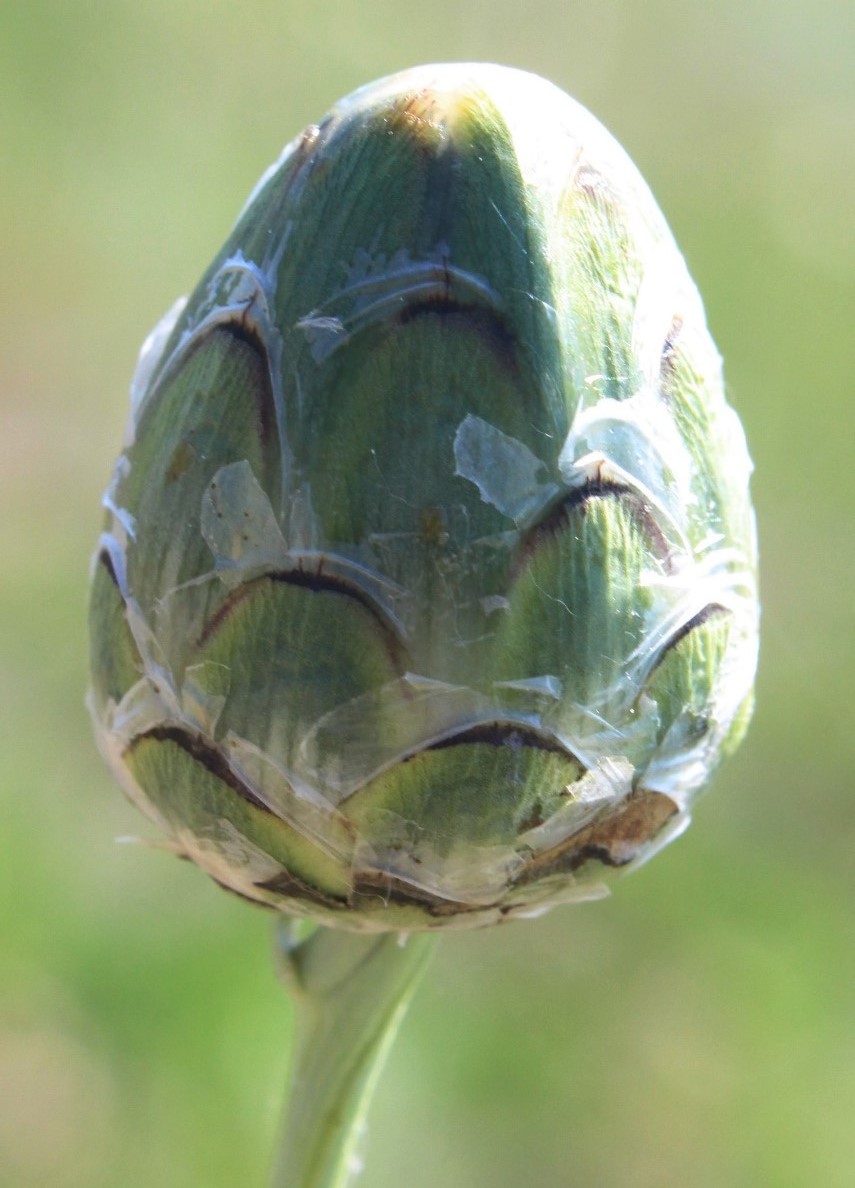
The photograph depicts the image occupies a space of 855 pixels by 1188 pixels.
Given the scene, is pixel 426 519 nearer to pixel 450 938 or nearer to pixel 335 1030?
pixel 335 1030

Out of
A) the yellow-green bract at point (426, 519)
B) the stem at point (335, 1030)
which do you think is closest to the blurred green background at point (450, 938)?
the stem at point (335, 1030)

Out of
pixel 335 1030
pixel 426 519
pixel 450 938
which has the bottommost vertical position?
pixel 450 938

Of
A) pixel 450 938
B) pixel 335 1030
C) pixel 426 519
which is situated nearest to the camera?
pixel 426 519

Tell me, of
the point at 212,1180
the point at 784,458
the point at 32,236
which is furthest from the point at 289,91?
the point at 212,1180

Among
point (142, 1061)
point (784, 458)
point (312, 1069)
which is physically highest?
point (312, 1069)

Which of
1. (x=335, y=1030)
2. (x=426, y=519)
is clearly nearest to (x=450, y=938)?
(x=335, y=1030)

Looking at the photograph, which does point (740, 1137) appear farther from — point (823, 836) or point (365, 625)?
point (365, 625)

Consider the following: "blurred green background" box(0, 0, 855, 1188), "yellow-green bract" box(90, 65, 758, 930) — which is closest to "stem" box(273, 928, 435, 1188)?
"yellow-green bract" box(90, 65, 758, 930)
